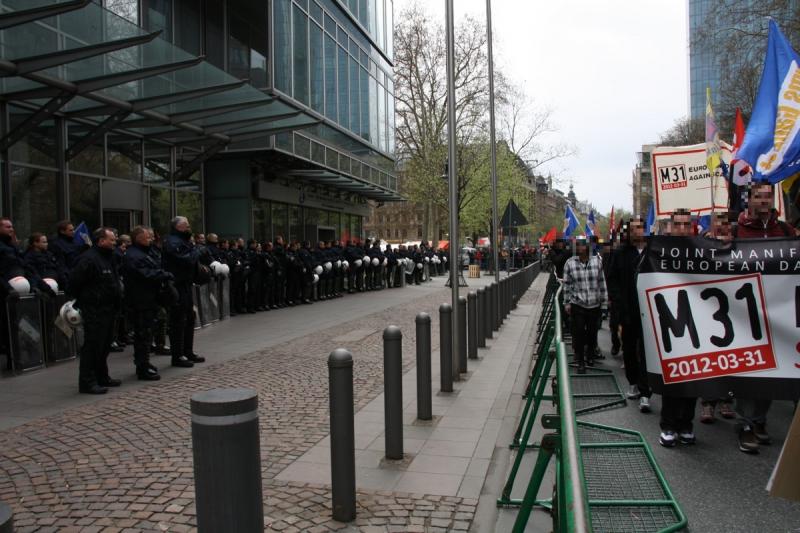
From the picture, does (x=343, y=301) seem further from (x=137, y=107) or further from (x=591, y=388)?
(x=591, y=388)

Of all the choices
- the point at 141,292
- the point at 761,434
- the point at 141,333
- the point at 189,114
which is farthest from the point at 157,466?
the point at 189,114

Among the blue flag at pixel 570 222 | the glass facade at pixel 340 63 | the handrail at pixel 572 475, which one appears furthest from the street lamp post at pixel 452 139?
the glass facade at pixel 340 63

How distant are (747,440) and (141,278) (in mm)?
6913

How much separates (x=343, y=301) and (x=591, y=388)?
1338 centimetres

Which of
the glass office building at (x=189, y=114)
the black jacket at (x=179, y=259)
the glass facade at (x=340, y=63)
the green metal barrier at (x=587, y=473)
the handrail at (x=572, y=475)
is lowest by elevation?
the green metal barrier at (x=587, y=473)

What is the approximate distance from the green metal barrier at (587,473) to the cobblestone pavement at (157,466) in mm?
889

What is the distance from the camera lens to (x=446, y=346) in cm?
742

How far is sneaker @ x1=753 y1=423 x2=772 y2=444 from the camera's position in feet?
18.3

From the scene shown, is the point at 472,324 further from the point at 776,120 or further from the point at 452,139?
the point at 776,120

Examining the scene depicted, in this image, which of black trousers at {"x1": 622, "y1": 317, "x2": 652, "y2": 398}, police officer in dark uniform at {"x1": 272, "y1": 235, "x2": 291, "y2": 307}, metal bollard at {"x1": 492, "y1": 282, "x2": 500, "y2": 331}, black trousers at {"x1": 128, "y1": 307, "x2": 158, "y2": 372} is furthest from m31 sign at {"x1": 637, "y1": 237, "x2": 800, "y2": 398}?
police officer in dark uniform at {"x1": 272, "y1": 235, "x2": 291, "y2": 307}

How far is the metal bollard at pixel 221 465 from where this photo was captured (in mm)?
2699

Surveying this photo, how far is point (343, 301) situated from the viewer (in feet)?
68.6

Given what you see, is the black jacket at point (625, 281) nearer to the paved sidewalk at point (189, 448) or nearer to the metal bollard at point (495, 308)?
the paved sidewalk at point (189, 448)

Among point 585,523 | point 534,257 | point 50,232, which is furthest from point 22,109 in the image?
point 534,257
